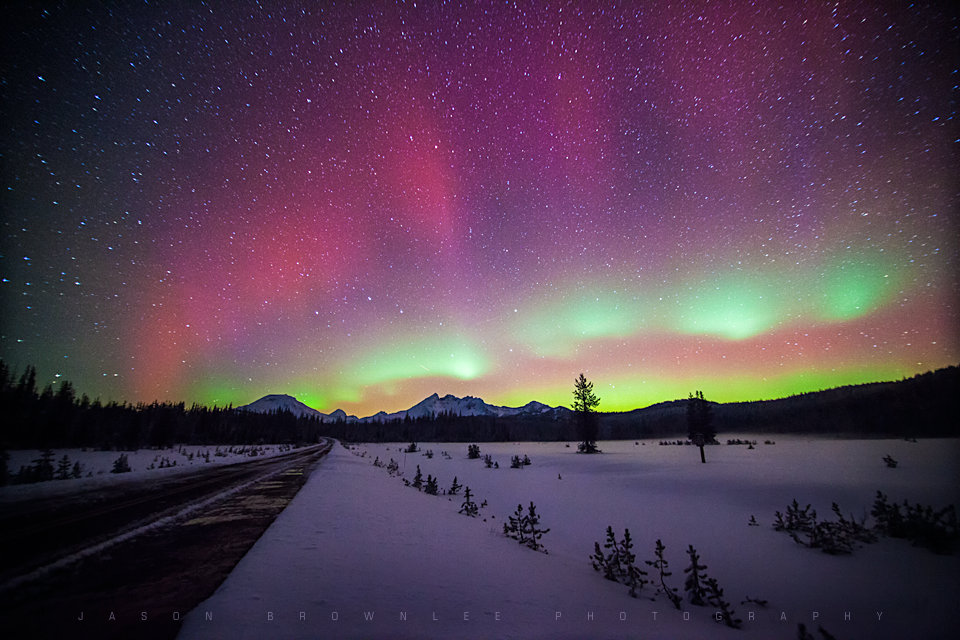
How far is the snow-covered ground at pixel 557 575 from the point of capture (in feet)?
10.9

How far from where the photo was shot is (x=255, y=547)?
513cm

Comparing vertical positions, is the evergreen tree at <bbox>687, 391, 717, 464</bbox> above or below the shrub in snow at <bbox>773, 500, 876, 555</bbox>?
above

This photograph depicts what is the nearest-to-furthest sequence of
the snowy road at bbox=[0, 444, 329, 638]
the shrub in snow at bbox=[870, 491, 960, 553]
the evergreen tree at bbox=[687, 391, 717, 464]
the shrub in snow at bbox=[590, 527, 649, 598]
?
the snowy road at bbox=[0, 444, 329, 638] → the shrub in snow at bbox=[590, 527, 649, 598] → the shrub in snow at bbox=[870, 491, 960, 553] → the evergreen tree at bbox=[687, 391, 717, 464]

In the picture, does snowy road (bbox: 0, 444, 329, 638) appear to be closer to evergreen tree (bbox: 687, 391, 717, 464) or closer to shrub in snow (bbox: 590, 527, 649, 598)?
shrub in snow (bbox: 590, 527, 649, 598)

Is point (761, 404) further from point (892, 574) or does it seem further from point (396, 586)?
point (396, 586)

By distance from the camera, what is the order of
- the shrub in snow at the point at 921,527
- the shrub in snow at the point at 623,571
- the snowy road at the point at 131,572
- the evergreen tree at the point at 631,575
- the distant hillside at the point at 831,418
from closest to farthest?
the snowy road at the point at 131,572 < the evergreen tree at the point at 631,575 < the shrub in snow at the point at 623,571 < the shrub in snow at the point at 921,527 < the distant hillside at the point at 831,418

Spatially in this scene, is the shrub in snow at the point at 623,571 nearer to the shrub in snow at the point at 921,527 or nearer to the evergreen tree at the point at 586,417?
the shrub in snow at the point at 921,527

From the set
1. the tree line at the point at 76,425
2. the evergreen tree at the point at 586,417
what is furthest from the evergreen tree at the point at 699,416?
the tree line at the point at 76,425

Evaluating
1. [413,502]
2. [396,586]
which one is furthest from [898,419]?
[396,586]

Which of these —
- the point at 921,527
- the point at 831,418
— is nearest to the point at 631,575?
the point at 921,527

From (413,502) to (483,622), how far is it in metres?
8.13

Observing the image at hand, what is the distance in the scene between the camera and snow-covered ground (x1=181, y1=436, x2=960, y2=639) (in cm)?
333

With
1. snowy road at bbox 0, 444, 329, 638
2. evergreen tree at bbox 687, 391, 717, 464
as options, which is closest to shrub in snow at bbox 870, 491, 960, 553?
snowy road at bbox 0, 444, 329, 638

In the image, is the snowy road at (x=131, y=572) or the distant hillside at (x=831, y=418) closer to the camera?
the snowy road at (x=131, y=572)
